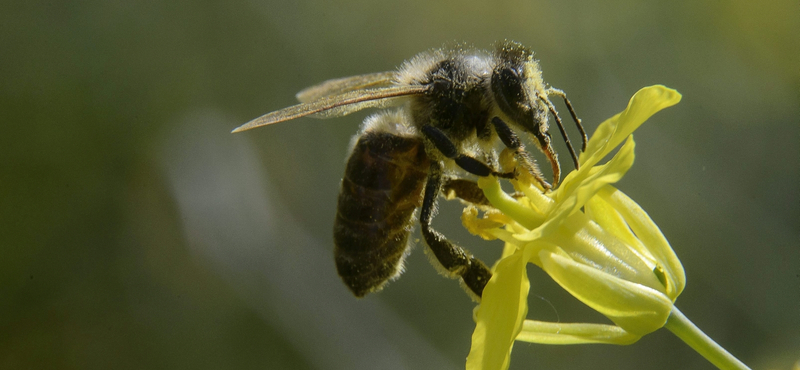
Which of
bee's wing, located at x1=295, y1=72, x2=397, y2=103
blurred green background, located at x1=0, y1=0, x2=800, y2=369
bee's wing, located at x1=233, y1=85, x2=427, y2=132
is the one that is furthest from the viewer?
blurred green background, located at x1=0, y1=0, x2=800, y2=369

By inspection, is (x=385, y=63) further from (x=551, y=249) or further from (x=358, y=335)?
(x=551, y=249)

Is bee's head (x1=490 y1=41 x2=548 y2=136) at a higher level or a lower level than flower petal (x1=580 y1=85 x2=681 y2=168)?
higher

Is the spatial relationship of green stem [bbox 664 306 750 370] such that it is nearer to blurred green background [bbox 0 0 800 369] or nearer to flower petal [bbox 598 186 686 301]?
flower petal [bbox 598 186 686 301]

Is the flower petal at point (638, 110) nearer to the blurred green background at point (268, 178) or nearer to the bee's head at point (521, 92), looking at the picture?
the bee's head at point (521, 92)

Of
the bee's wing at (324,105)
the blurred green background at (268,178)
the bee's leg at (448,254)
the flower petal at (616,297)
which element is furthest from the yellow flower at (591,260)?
the blurred green background at (268,178)

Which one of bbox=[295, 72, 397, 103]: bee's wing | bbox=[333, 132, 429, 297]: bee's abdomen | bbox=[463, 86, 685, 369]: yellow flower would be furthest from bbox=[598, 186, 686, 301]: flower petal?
bbox=[295, 72, 397, 103]: bee's wing

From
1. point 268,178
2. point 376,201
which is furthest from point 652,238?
point 268,178
